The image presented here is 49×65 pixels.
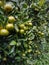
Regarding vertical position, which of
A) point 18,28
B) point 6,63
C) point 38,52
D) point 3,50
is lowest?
point 38,52

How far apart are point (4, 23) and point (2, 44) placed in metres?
0.23

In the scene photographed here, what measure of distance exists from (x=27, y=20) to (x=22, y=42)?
26 centimetres

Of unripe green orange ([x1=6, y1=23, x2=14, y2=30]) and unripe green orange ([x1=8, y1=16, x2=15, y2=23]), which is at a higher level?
unripe green orange ([x1=8, y1=16, x2=15, y2=23])

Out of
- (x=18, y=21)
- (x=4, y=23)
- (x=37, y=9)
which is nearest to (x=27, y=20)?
(x=18, y=21)

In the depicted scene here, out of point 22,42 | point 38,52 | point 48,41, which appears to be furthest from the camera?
point 48,41

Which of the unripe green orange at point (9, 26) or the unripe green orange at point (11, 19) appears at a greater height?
the unripe green orange at point (11, 19)

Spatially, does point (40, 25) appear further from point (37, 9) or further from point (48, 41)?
point (48, 41)

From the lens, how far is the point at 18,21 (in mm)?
2512

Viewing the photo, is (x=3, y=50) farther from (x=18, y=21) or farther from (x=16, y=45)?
(x=18, y=21)

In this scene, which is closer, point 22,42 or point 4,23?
point 4,23

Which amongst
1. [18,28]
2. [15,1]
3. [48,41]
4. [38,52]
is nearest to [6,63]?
[18,28]

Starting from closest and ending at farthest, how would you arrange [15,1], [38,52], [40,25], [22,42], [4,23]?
[4,23] < [22,42] < [15,1] < [38,52] < [40,25]

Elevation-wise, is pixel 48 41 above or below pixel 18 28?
below

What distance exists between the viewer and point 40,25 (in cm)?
463
